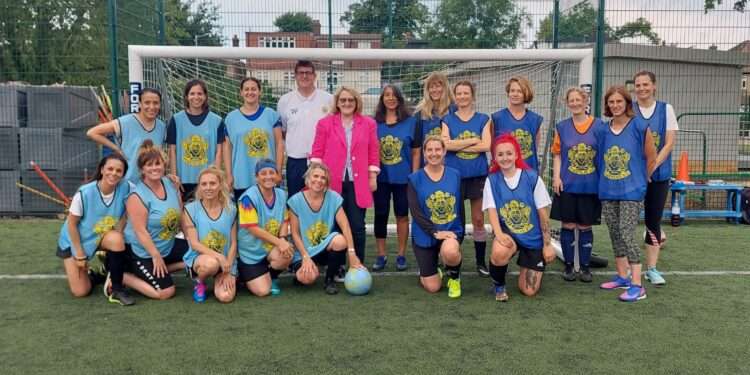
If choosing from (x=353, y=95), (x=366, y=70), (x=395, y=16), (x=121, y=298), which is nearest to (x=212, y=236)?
(x=121, y=298)

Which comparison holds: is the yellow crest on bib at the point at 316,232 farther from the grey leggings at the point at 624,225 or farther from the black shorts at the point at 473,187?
the grey leggings at the point at 624,225

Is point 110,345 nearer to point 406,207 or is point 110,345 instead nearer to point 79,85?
point 406,207

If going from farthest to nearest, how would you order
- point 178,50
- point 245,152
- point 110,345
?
point 178,50
point 245,152
point 110,345

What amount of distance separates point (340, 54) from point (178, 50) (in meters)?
1.36

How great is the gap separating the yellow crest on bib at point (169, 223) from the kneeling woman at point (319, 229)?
800mm

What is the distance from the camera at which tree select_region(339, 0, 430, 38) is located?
780cm

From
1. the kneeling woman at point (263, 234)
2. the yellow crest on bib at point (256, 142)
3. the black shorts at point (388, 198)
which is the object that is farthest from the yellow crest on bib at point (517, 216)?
the yellow crest on bib at point (256, 142)

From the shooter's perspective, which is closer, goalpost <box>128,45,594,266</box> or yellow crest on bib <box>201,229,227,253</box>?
yellow crest on bib <box>201,229,227,253</box>

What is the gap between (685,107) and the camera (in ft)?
29.5

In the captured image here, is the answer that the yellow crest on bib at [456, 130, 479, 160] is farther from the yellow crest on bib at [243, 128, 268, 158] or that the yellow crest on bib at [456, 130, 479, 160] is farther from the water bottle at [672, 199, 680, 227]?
A: the water bottle at [672, 199, 680, 227]

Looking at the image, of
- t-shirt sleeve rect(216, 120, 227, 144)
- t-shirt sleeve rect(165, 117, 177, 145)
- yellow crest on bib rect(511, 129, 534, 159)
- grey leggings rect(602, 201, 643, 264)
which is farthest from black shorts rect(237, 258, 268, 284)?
grey leggings rect(602, 201, 643, 264)

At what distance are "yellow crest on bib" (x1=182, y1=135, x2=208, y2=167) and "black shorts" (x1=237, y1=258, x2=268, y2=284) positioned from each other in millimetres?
906

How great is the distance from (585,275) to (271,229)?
2.42 meters

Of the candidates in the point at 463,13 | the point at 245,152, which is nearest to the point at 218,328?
the point at 245,152
